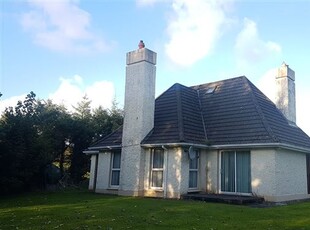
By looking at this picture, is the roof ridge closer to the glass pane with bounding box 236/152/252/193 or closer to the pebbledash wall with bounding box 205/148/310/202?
the pebbledash wall with bounding box 205/148/310/202

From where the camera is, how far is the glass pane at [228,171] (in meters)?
17.6

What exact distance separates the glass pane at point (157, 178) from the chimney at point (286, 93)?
29.6 feet

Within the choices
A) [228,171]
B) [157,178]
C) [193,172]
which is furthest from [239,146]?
[157,178]

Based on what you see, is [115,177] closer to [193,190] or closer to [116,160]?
[116,160]

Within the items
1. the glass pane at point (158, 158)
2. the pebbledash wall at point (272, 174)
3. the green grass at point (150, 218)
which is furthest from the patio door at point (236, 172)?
the green grass at point (150, 218)

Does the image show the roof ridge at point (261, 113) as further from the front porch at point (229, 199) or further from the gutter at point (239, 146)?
the front porch at point (229, 199)

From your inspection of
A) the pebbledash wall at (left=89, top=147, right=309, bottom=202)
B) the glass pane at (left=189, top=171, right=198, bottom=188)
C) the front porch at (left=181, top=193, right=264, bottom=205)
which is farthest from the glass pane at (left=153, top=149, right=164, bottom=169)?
the front porch at (left=181, top=193, right=264, bottom=205)

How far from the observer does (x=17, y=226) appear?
31.5 feet

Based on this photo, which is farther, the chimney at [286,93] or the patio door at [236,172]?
the chimney at [286,93]

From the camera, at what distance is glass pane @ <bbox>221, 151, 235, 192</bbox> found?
57.7 feet

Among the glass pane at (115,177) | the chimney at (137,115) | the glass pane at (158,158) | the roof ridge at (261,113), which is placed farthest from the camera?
the glass pane at (115,177)

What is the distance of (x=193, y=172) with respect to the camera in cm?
1828

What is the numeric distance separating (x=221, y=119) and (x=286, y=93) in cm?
501

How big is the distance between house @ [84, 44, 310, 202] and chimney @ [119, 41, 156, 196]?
54mm
